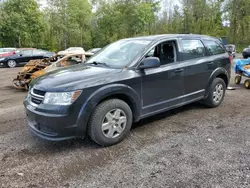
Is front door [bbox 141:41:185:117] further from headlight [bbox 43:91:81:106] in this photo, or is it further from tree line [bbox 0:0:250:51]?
tree line [bbox 0:0:250:51]

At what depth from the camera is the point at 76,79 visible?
3.24 meters

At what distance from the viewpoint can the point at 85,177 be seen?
271 cm

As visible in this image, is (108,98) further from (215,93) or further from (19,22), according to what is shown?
(19,22)

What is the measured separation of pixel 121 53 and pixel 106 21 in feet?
96.0

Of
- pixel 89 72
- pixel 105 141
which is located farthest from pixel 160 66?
pixel 105 141

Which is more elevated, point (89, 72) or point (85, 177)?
point (89, 72)

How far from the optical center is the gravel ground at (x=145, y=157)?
2.63 meters

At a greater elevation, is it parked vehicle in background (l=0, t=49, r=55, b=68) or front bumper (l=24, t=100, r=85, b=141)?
parked vehicle in background (l=0, t=49, r=55, b=68)

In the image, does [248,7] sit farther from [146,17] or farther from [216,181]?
[216,181]

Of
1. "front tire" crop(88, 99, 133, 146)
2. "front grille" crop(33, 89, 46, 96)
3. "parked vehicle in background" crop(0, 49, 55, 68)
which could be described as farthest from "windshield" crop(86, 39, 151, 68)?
"parked vehicle in background" crop(0, 49, 55, 68)

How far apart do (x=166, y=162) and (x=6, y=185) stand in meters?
1.95

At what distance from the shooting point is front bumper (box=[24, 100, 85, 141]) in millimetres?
3025

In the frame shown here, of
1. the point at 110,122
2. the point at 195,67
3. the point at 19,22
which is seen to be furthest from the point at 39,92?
the point at 19,22

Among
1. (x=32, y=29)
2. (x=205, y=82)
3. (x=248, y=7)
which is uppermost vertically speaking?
(x=248, y=7)
